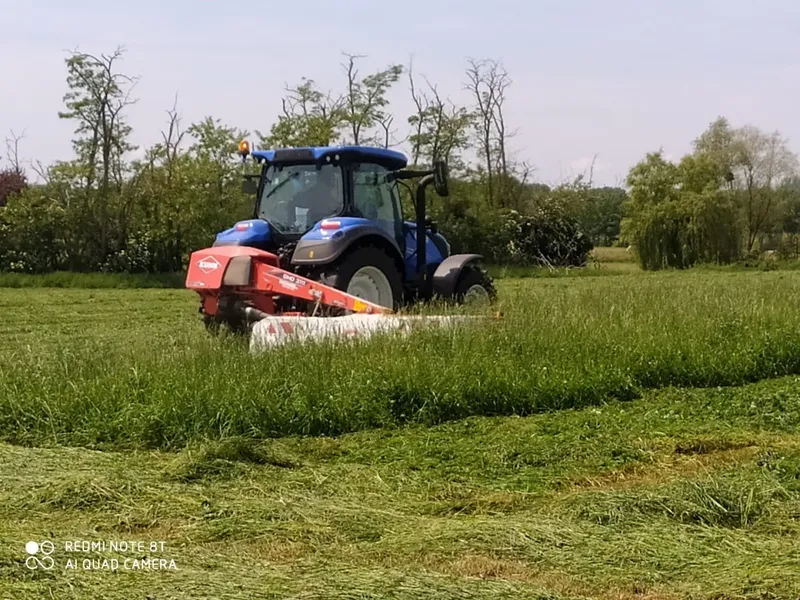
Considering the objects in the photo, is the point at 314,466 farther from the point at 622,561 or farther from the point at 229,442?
the point at 622,561

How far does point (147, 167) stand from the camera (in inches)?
1073

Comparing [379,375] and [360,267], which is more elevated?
[360,267]

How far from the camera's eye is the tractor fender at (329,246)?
8617 millimetres

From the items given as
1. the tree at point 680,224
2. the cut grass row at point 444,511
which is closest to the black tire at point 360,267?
the cut grass row at point 444,511

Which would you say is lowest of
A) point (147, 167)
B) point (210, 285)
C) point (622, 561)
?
point (622, 561)

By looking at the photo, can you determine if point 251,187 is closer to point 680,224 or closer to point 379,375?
point 379,375

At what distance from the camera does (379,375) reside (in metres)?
6.37

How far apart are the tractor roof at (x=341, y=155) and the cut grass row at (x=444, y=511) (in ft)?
12.9

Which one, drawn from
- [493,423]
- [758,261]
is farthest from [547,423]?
[758,261]

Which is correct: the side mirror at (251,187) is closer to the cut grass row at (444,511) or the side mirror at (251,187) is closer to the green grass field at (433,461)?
the green grass field at (433,461)

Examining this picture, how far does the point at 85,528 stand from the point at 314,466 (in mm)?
1393

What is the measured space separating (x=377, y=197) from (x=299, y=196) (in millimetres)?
775

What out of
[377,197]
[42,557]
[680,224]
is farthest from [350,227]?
[680,224]

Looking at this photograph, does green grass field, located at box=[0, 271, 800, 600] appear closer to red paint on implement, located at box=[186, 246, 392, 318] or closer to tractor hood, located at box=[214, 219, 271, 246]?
red paint on implement, located at box=[186, 246, 392, 318]
